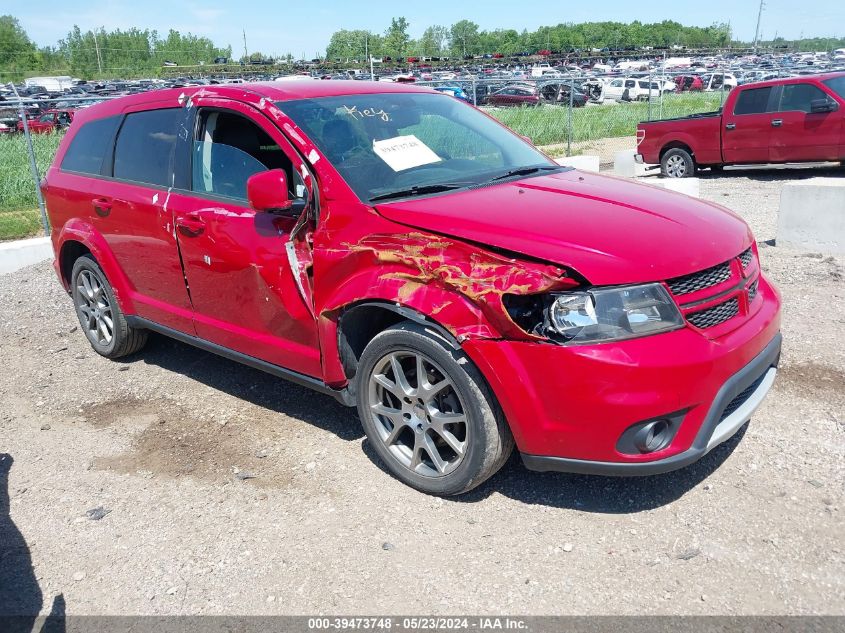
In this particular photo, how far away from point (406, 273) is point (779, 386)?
2.67 m

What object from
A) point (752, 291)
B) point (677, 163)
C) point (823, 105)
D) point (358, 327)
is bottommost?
point (677, 163)

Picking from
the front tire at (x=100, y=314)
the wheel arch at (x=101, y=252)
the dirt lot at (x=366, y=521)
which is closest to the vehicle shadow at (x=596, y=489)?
the dirt lot at (x=366, y=521)

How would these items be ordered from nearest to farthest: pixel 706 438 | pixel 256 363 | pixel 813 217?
pixel 706 438, pixel 256 363, pixel 813 217

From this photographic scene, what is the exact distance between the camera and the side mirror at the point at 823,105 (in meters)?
12.0

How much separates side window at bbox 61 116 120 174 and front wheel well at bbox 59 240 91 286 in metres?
0.55

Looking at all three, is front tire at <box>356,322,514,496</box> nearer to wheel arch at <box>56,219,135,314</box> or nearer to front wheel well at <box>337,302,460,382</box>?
front wheel well at <box>337,302,460,382</box>

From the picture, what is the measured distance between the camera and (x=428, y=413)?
11.2 ft

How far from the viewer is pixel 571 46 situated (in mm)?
94750

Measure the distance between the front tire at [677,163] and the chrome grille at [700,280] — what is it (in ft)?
37.9

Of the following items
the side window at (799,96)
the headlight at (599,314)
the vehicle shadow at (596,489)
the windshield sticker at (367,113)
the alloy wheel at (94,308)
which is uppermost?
the windshield sticker at (367,113)

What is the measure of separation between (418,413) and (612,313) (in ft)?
3.50

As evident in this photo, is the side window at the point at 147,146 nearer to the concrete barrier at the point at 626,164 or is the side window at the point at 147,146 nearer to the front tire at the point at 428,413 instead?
the front tire at the point at 428,413

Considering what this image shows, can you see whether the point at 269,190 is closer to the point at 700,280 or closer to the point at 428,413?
the point at 428,413

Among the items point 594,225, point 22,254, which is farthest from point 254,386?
point 22,254
